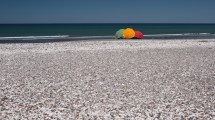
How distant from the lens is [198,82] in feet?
43.2

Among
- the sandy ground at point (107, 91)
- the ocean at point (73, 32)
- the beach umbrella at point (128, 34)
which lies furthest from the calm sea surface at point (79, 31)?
the sandy ground at point (107, 91)

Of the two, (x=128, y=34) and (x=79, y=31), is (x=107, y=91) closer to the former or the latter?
(x=128, y=34)

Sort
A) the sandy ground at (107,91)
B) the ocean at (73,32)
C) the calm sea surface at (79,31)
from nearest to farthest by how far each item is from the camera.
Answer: the sandy ground at (107,91)
the ocean at (73,32)
the calm sea surface at (79,31)

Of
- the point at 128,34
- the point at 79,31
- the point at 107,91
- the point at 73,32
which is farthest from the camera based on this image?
the point at 79,31

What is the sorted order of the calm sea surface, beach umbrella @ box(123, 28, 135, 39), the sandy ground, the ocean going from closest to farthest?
the sandy ground → beach umbrella @ box(123, 28, 135, 39) → the ocean → the calm sea surface

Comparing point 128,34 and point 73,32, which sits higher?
point 73,32

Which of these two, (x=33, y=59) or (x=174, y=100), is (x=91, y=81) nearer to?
(x=174, y=100)

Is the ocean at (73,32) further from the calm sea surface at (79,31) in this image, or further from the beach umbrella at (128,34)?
the beach umbrella at (128,34)

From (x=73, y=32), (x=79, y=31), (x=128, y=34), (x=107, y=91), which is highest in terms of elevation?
(x=79, y=31)

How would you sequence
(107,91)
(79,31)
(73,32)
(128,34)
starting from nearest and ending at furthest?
(107,91) < (128,34) < (73,32) < (79,31)

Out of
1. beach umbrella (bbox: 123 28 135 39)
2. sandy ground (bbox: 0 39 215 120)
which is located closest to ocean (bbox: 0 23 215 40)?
beach umbrella (bbox: 123 28 135 39)

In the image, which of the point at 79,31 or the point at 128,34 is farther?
the point at 79,31

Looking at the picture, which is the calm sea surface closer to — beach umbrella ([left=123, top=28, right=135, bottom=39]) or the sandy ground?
beach umbrella ([left=123, top=28, right=135, bottom=39])

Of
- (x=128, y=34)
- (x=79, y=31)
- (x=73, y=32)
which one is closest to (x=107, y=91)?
(x=128, y=34)
